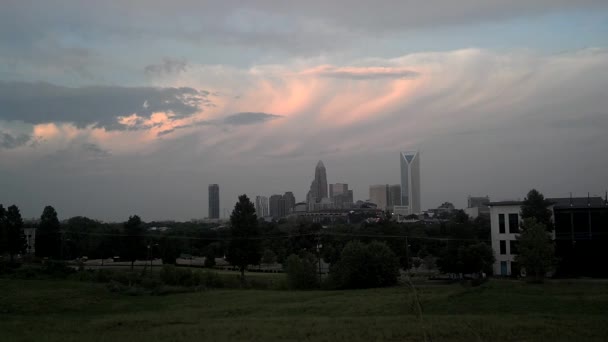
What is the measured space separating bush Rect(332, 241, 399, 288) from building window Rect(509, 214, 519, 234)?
1728 centimetres

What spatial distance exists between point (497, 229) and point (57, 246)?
6227cm

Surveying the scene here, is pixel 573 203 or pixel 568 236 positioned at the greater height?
pixel 573 203

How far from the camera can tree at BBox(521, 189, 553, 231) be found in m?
55.1

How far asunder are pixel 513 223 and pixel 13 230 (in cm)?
6260

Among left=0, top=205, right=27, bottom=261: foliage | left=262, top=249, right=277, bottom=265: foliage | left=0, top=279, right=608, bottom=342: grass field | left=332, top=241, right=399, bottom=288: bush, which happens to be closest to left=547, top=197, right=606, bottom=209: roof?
left=332, top=241, right=399, bottom=288: bush

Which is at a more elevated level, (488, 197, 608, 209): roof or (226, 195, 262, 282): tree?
(488, 197, 608, 209): roof

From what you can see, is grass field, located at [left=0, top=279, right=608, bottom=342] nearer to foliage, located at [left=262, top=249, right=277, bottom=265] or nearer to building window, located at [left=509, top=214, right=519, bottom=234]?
building window, located at [left=509, top=214, right=519, bottom=234]

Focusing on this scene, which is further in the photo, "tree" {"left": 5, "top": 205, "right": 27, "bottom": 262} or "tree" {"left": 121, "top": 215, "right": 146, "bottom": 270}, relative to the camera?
"tree" {"left": 121, "top": 215, "right": 146, "bottom": 270}

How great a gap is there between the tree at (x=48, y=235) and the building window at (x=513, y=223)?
2451 inches

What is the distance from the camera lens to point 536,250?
46.3 metres

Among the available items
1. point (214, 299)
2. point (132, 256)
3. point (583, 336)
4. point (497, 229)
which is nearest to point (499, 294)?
point (583, 336)

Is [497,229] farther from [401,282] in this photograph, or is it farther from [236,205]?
[236,205]

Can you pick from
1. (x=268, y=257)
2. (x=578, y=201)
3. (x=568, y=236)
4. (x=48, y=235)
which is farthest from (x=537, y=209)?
(x=48, y=235)

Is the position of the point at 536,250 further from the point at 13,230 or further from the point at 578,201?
the point at 13,230
